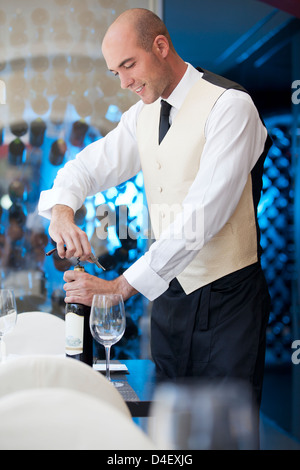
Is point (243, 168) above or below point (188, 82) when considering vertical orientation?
below

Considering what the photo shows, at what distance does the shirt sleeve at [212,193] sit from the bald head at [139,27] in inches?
12.2

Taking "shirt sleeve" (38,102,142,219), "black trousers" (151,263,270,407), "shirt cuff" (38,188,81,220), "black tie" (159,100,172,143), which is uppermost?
"black tie" (159,100,172,143)

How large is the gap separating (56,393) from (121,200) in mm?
3344

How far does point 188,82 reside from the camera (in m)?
1.90

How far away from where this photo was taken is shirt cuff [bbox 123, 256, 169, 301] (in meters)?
1.64

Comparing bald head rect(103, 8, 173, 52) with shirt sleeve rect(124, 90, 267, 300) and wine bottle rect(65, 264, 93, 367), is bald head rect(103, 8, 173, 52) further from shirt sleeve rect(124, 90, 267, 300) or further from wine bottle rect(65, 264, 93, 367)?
wine bottle rect(65, 264, 93, 367)

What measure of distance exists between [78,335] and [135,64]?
2.88ft

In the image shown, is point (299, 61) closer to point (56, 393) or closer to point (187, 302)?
point (187, 302)

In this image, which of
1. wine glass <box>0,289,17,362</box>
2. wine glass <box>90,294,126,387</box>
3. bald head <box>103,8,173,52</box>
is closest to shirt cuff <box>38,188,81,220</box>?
wine glass <box>0,289,17,362</box>

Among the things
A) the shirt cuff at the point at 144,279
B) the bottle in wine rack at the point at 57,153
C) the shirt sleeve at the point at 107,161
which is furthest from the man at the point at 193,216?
the bottle in wine rack at the point at 57,153

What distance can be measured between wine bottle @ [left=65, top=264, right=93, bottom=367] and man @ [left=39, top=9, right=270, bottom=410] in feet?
0.27

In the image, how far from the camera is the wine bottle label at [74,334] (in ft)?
4.59

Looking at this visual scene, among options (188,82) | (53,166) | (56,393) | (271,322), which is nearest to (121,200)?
(53,166)

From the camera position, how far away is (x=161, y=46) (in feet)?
6.10
